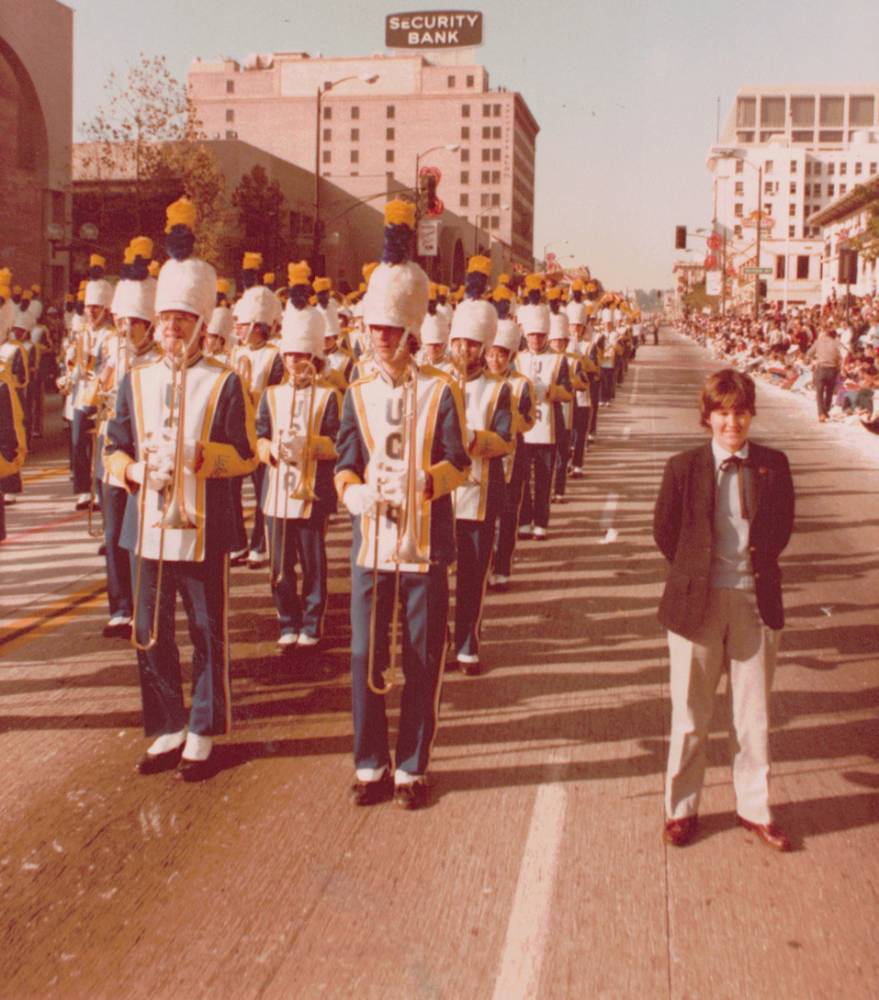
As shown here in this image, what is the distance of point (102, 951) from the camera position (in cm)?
428

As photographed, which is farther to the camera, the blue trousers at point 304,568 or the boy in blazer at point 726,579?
the blue trousers at point 304,568

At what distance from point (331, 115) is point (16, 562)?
438 feet

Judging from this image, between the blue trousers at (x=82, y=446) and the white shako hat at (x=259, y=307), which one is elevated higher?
the white shako hat at (x=259, y=307)

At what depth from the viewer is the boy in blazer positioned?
16.3 feet

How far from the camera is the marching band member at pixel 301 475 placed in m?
8.09

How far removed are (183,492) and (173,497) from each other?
0.09 metres

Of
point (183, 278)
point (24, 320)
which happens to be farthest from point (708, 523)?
point (24, 320)

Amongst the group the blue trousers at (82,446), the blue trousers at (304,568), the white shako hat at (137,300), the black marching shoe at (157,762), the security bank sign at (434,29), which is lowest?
the black marching shoe at (157,762)

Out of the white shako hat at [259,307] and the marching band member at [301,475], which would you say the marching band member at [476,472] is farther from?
the white shako hat at [259,307]

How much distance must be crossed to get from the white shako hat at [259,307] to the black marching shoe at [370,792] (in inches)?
230

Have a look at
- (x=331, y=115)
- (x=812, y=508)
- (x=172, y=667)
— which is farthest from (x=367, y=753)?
(x=331, y=115)

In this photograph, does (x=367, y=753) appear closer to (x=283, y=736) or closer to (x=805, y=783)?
(x=283, y=736)

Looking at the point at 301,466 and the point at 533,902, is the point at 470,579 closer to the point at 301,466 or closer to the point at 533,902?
the point at 301,466

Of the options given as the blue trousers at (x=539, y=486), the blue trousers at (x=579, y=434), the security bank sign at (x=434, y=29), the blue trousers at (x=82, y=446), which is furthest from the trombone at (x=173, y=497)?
the security bank sign at (x=434, y=29)
